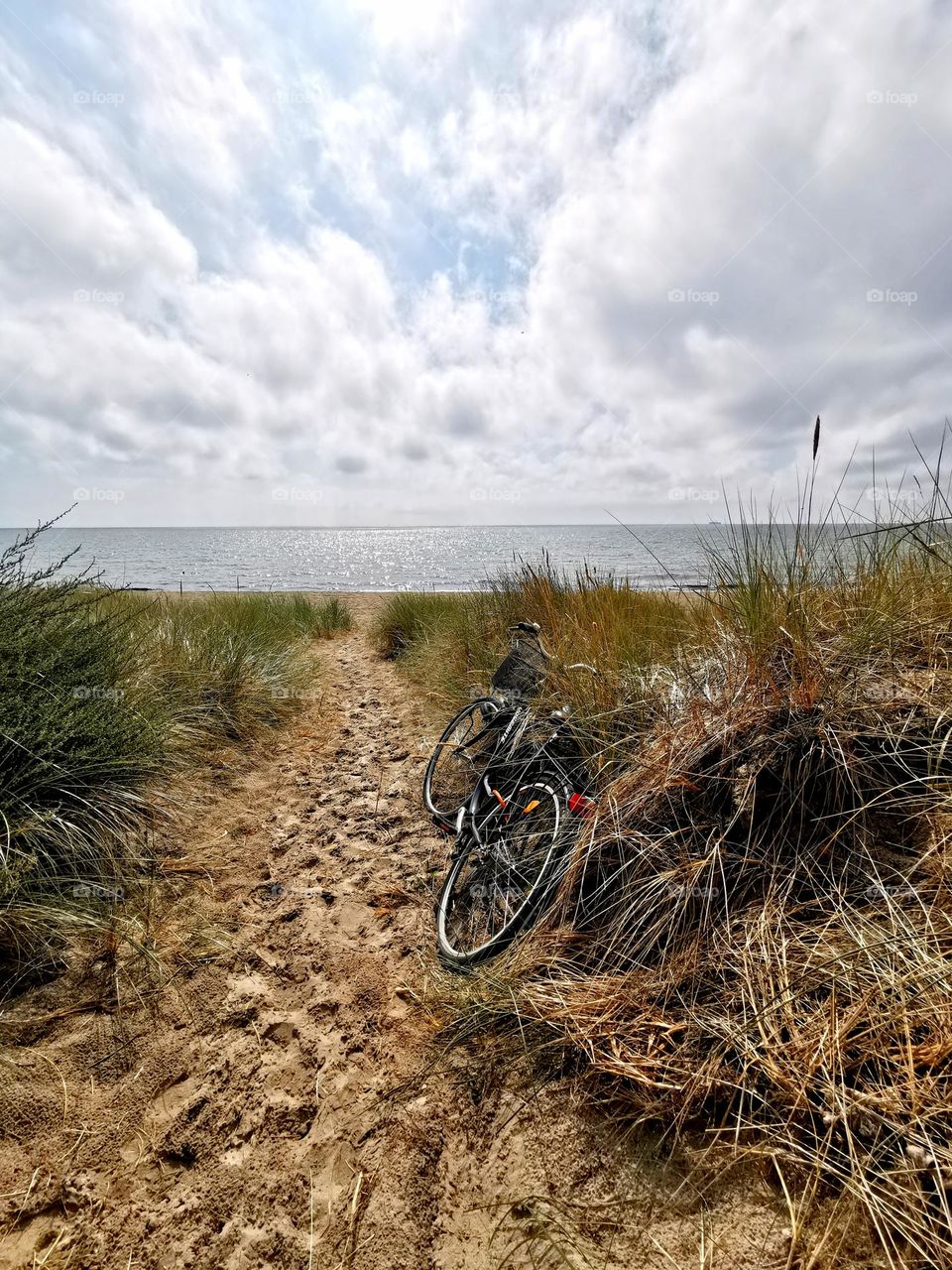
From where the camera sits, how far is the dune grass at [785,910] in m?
1.27

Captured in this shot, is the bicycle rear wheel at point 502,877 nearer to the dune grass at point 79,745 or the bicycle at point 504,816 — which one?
the bicycle at point 504,816

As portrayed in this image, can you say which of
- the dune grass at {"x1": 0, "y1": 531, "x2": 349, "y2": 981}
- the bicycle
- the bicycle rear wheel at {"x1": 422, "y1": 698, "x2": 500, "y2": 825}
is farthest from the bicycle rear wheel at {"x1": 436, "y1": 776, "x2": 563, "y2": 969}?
the dune grass at {"x1": 0, "y1": 531, "x2": 349, "y2": 981}

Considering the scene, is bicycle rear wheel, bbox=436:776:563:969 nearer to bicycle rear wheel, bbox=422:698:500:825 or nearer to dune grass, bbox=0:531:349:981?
bicycle rear wheel, bbox=422:698:500:825

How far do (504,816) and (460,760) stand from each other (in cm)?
134

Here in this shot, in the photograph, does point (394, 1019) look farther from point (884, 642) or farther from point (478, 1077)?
point (884, 642)

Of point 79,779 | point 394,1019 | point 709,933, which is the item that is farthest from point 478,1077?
point 79,779

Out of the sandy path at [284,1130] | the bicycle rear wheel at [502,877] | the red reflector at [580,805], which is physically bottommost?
the sandy path at [284,1130]

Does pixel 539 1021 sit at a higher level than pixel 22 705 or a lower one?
lower

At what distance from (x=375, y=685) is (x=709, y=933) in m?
5.93

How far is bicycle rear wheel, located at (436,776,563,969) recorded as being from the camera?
2.42m

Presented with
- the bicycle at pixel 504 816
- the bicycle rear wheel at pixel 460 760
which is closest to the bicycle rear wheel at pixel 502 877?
the bicycle at pixel 504 816

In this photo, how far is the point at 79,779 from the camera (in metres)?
2.79

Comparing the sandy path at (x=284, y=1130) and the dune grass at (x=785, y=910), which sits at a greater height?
the dune grass at (x=785, y=910)

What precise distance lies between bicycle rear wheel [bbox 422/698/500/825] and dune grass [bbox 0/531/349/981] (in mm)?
1722
